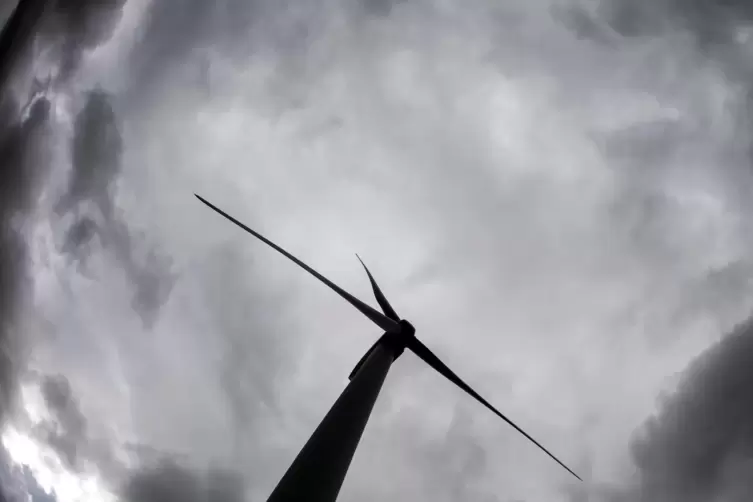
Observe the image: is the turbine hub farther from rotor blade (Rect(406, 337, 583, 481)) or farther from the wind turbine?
the wind turbine

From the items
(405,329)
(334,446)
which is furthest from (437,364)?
(334,446)

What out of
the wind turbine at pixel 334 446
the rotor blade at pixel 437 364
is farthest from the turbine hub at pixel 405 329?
the wind turbine at pixel 334 446

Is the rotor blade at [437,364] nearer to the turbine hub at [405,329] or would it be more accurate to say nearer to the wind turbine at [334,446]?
the turbine hub at [405,329]

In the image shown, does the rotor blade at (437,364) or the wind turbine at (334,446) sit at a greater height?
the rotor blade at (437,364)

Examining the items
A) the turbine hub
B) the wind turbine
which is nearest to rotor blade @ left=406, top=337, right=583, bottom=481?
the turbine hub

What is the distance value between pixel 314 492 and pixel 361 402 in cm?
581

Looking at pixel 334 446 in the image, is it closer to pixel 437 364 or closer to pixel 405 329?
pixel 405 329

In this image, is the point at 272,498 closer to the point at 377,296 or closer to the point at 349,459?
the point at 349,459

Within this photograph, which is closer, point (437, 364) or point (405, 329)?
point (405, 329)

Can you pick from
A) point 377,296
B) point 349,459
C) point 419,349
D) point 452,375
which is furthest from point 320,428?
point 377,296

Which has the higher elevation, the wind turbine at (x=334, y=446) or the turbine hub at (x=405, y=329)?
the turbine hub at (x=405, y=329)

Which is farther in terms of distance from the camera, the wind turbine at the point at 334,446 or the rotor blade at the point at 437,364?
the rotor blade at the point at 437,364

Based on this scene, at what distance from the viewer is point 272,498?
15.3 metres

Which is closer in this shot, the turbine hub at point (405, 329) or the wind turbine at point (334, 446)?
the wind turbine at point (334, 446)
